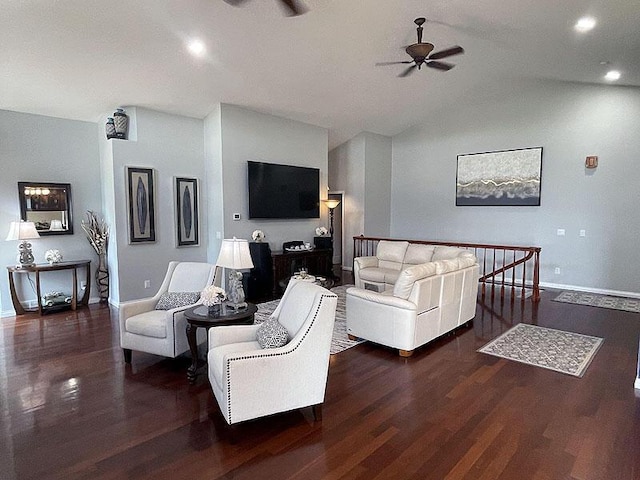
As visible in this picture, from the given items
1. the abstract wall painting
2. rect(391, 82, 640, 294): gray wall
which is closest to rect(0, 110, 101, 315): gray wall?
rect(391, 82, 640, 294): gray wall

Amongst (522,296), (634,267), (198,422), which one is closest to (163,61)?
(198,422)

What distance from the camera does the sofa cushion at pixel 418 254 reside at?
6475mm

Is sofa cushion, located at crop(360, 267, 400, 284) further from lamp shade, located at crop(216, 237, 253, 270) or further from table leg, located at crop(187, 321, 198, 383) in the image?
table leg, located at crop(187, 321, 198, 383)

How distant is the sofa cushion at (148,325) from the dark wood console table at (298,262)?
10.3ft

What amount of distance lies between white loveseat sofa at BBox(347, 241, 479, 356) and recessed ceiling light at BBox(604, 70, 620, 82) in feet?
12.7

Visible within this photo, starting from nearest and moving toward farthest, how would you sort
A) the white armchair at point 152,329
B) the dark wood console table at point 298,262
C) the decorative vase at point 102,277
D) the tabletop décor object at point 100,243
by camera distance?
the white armchair at point 152,329 → the tabletop décor object at point 100,243 → the decorative vase at point 102,277 → the dark wood console table at point 298,262

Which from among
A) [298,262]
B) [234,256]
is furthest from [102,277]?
[234,256]

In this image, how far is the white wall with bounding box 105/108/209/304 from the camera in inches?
231

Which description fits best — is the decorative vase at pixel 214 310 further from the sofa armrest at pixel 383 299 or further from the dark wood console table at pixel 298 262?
the dark wood console table at pixel 298 262

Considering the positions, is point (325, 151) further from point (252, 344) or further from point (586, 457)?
point (586, 457)

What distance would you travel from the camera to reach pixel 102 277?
6309mm

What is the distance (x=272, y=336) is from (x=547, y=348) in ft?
10.5

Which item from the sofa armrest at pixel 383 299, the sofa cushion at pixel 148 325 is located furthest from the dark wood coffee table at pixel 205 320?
the sofa armrest at pixel 383 299

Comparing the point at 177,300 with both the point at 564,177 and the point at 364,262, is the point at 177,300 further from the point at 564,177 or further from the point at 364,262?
the point at 564,177
